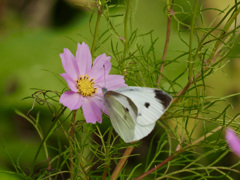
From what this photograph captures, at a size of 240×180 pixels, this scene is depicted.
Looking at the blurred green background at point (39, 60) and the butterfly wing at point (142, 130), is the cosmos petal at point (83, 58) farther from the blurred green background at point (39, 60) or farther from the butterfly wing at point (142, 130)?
the blurred green background at point (39, 60)

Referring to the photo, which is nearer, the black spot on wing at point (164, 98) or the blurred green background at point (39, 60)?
the black spot on wing at point (164, 98)

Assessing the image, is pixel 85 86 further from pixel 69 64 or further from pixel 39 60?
pixel 39 60

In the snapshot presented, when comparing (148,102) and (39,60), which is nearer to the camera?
(148,102)

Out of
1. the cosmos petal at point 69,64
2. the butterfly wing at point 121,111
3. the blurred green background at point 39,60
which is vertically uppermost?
the cosmos petal at point 69,64

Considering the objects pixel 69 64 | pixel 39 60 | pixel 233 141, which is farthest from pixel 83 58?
pixel 39 60

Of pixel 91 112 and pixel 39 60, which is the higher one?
pixel 91 112

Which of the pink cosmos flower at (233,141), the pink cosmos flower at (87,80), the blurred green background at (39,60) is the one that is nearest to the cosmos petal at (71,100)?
the pink cosmos flower at (87,80)
